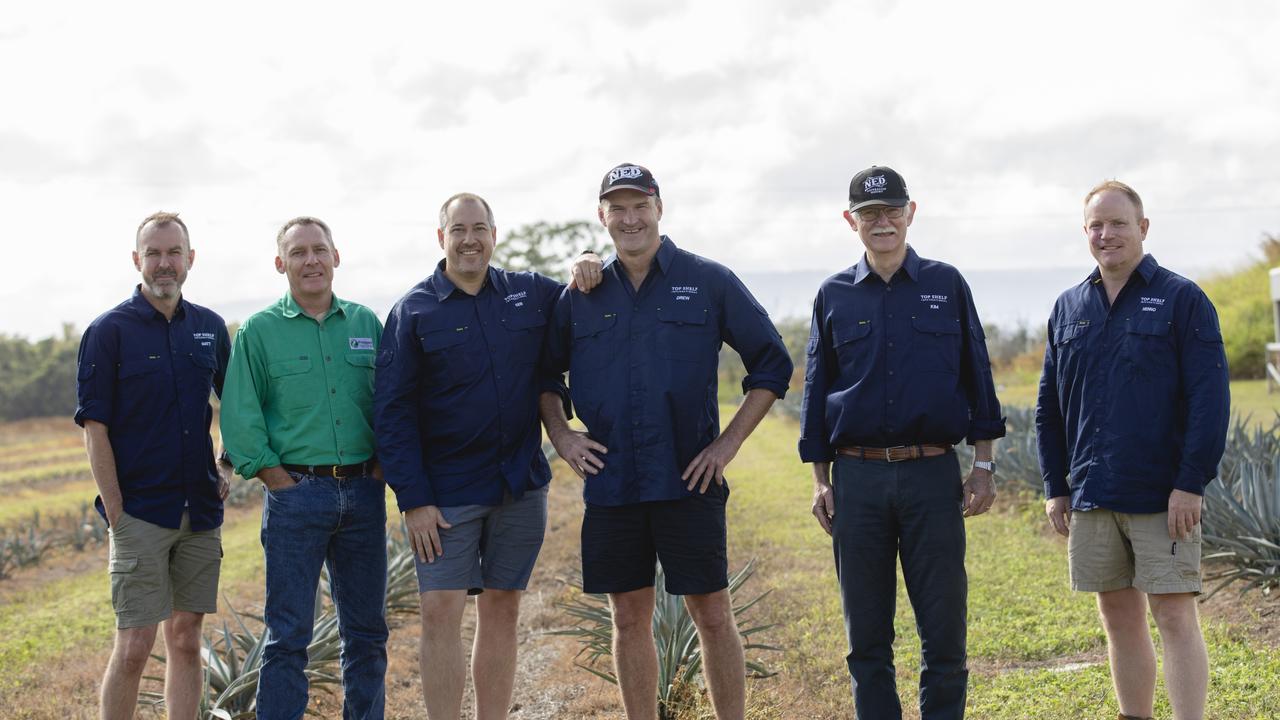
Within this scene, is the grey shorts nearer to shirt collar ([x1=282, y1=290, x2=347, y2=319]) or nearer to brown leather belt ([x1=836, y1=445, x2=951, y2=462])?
shirt collar ([x1=282, y1=290, x2=347, y2=319])

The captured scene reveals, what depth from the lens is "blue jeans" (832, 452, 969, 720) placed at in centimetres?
397

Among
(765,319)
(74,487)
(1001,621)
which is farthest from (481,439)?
(74,487)

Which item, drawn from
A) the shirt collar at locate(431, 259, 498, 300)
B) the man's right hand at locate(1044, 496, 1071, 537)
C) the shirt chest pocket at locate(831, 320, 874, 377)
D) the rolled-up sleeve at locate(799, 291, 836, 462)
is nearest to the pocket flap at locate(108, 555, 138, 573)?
the shirt collar at locate(431, 259, 498, 300)

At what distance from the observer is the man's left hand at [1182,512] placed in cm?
386

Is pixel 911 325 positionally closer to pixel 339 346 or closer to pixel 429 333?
pixel 429 333

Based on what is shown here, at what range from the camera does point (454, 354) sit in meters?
4.37

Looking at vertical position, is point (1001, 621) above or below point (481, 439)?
below

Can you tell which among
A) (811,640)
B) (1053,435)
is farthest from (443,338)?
(811,640)

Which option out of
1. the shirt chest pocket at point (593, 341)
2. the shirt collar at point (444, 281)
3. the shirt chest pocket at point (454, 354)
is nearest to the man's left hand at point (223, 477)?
the shirt chest pocket at point (454, 354)

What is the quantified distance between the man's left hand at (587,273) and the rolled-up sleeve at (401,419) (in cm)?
71

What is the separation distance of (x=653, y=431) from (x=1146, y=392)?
5.99ft

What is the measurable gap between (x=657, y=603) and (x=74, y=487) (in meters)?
21.9

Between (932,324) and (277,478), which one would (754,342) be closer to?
(932,324)

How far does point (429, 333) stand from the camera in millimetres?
4379
